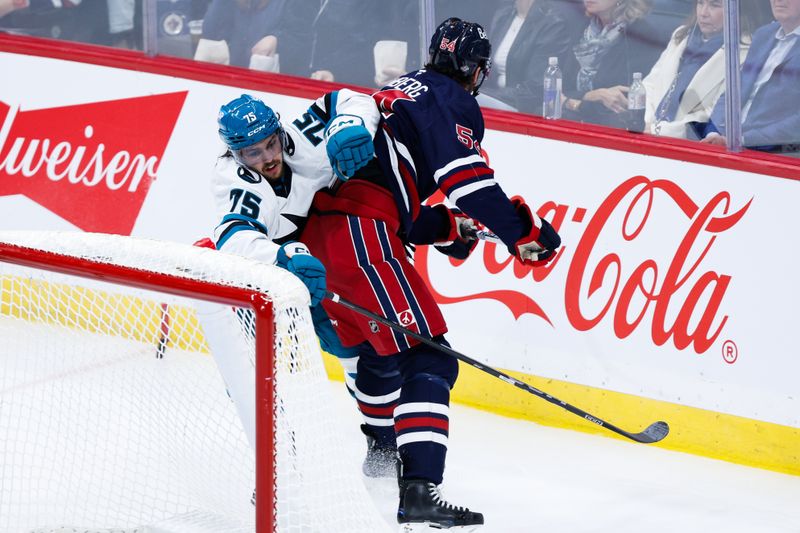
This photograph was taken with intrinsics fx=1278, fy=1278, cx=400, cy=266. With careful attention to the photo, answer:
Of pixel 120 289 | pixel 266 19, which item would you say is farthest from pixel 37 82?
pixel 120 289

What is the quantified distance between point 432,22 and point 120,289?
2.07m

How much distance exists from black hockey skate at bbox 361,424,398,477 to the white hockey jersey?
0.75 meters

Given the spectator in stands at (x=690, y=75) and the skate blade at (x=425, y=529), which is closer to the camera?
the skate blade at (x=425, y=529)

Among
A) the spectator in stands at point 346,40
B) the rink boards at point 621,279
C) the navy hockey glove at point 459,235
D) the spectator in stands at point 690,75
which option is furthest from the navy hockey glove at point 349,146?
the spectator in stands at point 346,40

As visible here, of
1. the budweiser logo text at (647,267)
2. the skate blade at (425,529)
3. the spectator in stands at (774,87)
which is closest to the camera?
the skate blade at (425,529)

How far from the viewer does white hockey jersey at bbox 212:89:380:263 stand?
10.3 feet

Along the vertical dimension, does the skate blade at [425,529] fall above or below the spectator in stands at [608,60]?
below

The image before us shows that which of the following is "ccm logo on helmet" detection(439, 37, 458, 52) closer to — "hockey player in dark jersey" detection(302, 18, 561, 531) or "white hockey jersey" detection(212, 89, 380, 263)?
"hockey player in dark jersey" detection(302, 18, 561, 531)

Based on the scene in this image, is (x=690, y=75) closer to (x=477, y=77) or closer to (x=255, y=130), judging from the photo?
(x=477, y=77)

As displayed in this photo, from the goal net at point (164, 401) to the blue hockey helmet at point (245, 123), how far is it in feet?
1.46

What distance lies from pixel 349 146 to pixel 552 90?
56.6 inches

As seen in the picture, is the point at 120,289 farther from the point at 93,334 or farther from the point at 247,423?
the point at 93,334

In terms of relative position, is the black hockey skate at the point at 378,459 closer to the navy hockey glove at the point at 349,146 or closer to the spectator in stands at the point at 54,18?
the navy hockey glove at the point at 349,146

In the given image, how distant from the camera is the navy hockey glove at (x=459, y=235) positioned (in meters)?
3.80
